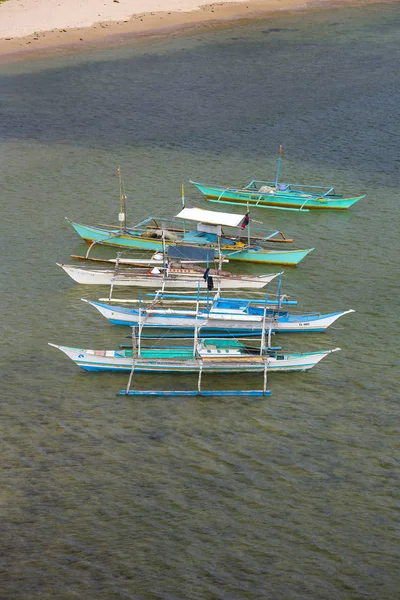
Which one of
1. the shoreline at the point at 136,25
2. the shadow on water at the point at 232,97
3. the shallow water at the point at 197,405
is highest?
the shoreline at the point at 136,25

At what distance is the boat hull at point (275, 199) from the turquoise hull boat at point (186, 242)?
7874 millimetres

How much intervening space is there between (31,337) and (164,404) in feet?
30.9

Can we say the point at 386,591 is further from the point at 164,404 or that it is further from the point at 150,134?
the point at 150,134

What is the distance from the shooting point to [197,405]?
38094 mm

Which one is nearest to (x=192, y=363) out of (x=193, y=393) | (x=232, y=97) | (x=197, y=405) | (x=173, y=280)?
(x=193, y=393)

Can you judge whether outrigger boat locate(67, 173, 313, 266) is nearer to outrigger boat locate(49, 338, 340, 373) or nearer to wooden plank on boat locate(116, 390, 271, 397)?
outrigger boat locate(49, 338, 340, 373)

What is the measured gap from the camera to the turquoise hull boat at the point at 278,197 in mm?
59938

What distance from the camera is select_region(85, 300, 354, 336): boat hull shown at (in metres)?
43.3

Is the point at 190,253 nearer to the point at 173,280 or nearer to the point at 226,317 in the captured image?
the point at 173,280

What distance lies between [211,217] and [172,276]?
19.5 feet

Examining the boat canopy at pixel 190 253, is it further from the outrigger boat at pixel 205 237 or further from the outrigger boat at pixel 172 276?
the outrigger boat at pixel 205 237

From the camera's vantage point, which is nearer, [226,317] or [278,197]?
[226,317]

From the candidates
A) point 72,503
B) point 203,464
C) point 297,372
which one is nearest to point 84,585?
point 72,503

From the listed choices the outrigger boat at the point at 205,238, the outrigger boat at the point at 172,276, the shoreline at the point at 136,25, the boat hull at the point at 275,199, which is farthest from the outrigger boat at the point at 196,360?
the shoreline at the point at 136,25
